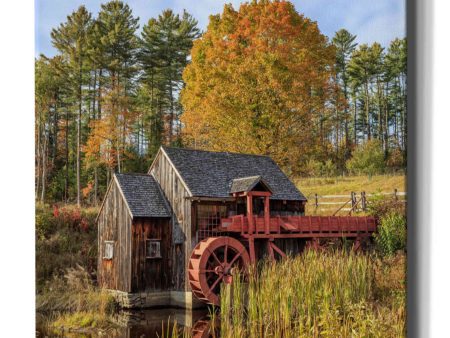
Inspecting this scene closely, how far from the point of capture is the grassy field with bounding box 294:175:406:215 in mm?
5641

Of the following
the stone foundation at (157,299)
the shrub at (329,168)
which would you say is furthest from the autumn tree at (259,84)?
the stone foundation at (157,299)

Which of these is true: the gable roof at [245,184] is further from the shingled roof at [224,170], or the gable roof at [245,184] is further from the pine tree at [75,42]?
the pine tree at [75,42]

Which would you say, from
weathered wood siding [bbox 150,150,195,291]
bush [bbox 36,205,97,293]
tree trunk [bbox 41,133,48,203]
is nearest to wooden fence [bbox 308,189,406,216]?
weathered wood siding [bbox 150,150,195,291]

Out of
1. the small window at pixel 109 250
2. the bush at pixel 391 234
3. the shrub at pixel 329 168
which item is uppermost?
the shrub at pixel 329 168

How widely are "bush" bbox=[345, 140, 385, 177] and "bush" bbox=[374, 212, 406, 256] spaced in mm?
422

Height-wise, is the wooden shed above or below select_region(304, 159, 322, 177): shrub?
below

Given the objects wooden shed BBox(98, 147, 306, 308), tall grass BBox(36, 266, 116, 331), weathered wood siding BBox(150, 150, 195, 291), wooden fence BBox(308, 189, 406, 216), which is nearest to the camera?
wooden fence BBox(308, 189, 406, 216)

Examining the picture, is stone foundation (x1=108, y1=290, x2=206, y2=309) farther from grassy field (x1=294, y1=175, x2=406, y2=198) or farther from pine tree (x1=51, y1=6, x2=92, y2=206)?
grassy field (x1=294, y1=175, x2=406, y2=198)

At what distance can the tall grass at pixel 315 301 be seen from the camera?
5.57 metres

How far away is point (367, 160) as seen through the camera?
19.0 ft

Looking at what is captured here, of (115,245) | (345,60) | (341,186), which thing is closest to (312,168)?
(341,186)

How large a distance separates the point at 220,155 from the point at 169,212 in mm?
889

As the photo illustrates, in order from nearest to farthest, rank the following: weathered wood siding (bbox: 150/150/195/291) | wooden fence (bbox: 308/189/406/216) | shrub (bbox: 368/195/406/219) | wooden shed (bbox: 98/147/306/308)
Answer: shrub (bbox: 368/195/406/219), wooden fence (bbox: 308/189/406/216), wooden shed (bbox: 98/147/306/308), weathered wood siding (bbox: 150/150/195/291)
